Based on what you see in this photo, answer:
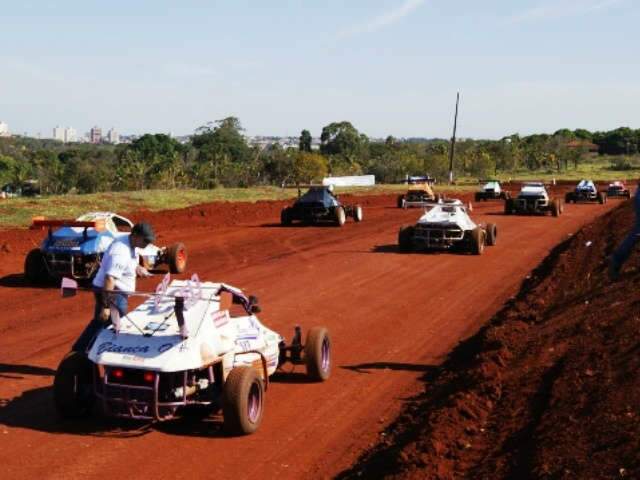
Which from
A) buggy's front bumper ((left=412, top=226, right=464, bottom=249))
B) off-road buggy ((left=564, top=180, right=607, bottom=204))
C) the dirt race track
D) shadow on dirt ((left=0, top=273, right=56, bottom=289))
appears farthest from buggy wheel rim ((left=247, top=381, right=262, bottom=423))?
off-road buggy ((left=564, top=180, right=607, bottom=204))

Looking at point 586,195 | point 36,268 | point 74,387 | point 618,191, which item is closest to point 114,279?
point 74,387

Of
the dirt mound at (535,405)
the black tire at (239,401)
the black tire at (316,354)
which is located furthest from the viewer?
the black tire at (316,354)

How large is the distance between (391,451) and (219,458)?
148 centimetres

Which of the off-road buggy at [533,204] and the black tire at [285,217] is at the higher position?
the off-road buggy at [533,204]

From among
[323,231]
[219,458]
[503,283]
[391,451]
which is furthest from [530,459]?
[323,231]

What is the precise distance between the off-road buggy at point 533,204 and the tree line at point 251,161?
18880 millimetres

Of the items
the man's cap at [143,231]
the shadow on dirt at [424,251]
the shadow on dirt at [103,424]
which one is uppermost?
the man's cap at [143,231]

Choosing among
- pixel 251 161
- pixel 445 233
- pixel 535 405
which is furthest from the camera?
pixel 251 161

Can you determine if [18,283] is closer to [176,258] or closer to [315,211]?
[176,258]

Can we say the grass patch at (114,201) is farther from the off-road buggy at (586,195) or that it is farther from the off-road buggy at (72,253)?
the off-road buggy at (586,195)

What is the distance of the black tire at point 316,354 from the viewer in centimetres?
1008

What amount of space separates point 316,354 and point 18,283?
9.73 meters

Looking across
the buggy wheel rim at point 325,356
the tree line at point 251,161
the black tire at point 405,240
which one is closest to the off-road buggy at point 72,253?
the buggy wheel rim at point 325,356

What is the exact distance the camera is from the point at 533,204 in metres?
37.0
